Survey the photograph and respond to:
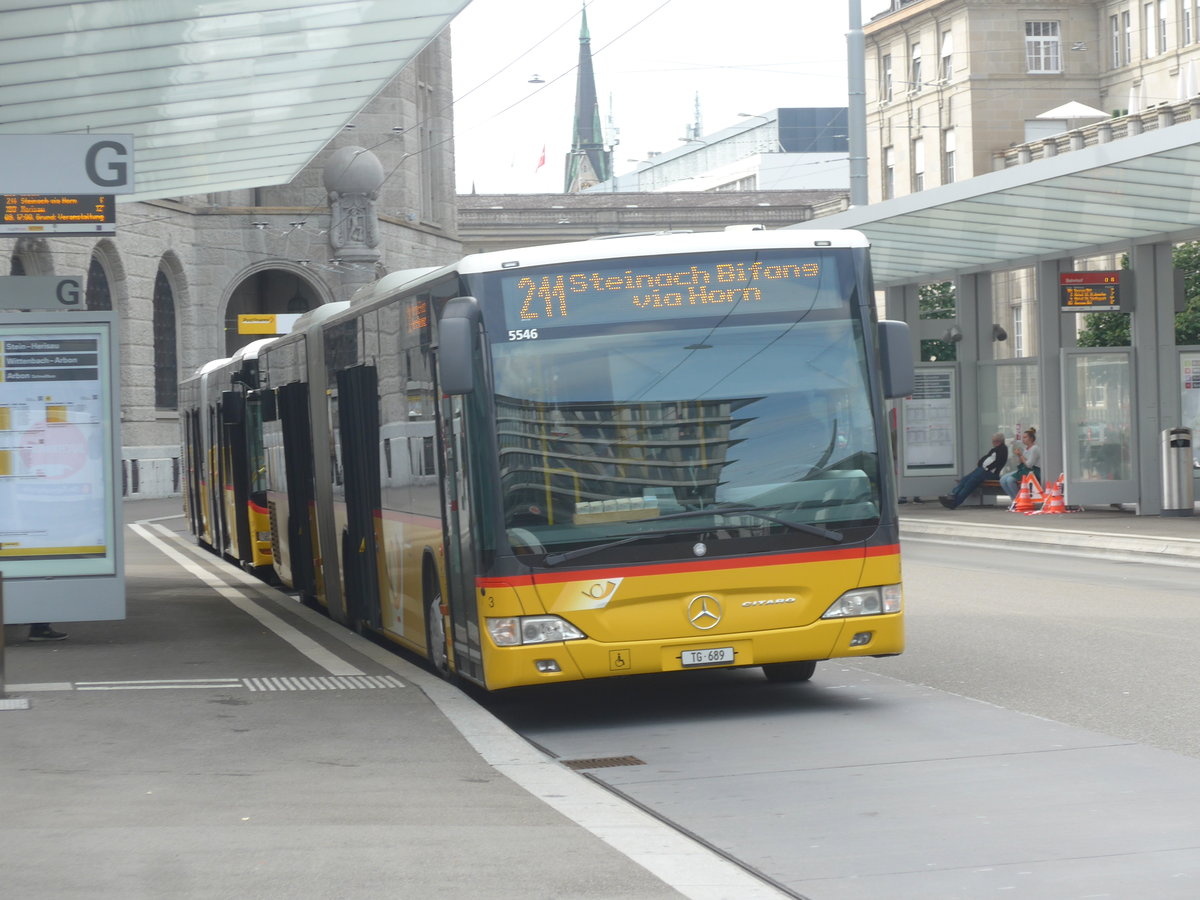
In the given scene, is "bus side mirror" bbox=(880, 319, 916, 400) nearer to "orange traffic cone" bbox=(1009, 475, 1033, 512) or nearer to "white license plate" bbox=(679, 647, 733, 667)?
"white license plate" bbox=(679, 647, 733, 667)

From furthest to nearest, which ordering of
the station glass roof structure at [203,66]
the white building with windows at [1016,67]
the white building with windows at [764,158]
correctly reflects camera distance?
the white building with windows at [764,158], the white building with windows at [1016,67], the station glass roof structure at [203,66]

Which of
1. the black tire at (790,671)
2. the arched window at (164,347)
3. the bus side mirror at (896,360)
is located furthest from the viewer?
the arched window at (164,347)

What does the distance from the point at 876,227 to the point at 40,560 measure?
54.3ft

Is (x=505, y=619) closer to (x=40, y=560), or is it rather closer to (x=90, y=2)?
(x=40, y=560)

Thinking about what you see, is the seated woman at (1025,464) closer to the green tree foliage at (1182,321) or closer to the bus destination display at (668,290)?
the bus destination display at (668,290)

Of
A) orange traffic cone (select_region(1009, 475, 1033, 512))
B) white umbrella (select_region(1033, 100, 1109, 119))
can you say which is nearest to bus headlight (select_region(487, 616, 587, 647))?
orange traffic cone (select_region(1009, 475, 1033, 512))

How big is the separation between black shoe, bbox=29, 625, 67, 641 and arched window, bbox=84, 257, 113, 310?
34.1 m

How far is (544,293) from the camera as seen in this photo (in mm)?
10078

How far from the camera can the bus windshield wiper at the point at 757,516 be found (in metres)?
9.98

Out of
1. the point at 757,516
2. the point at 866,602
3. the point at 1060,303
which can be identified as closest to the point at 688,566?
the point at 757,516

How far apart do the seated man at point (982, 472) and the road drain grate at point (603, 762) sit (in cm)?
2283

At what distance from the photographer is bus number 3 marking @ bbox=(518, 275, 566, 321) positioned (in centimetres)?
1005

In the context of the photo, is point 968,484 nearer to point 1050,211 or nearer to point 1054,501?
point 1054,501

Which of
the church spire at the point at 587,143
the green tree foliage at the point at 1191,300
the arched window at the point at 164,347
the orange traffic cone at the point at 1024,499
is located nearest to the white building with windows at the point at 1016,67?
the green tree foliage at the point at 1191,300
